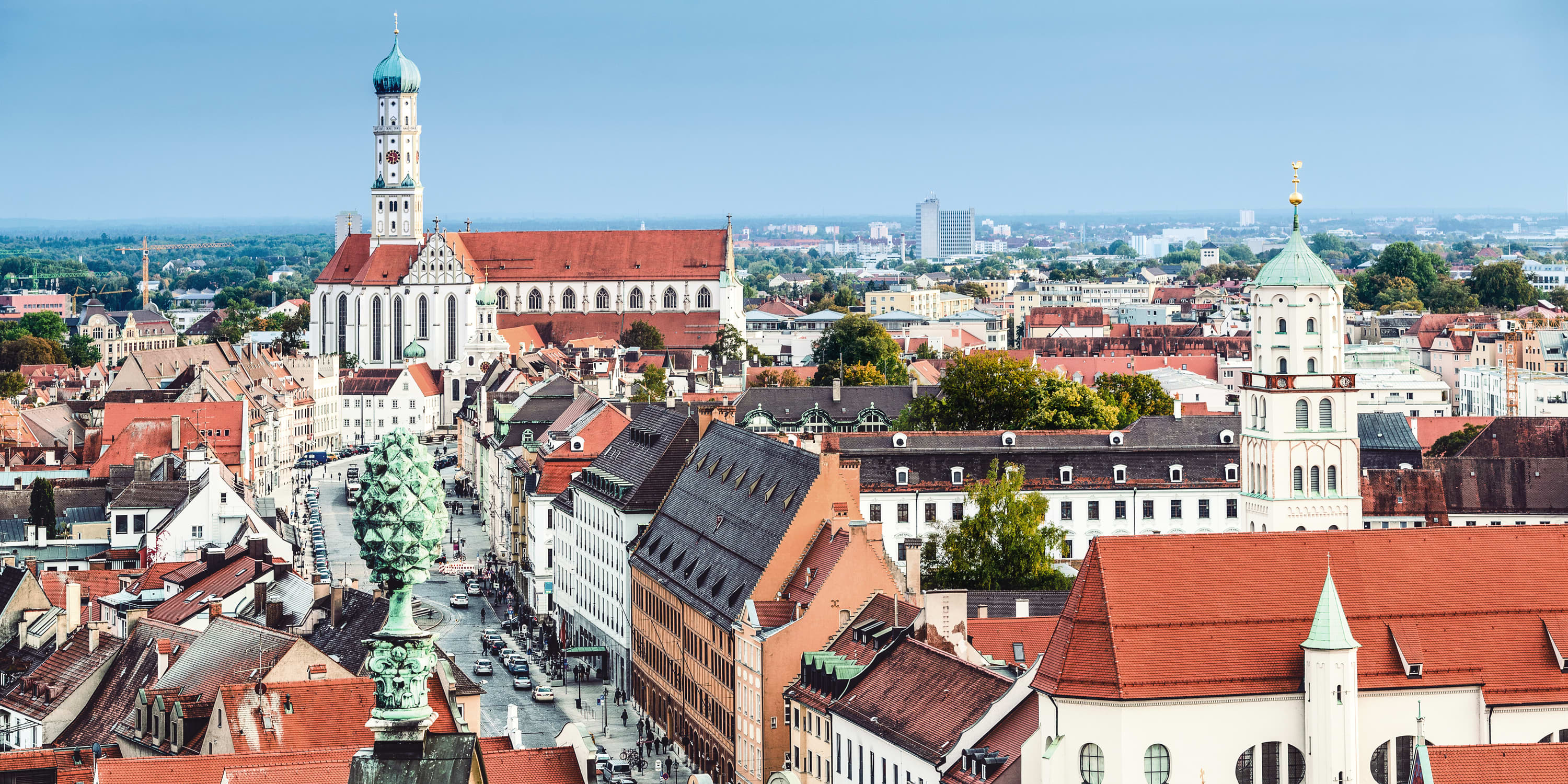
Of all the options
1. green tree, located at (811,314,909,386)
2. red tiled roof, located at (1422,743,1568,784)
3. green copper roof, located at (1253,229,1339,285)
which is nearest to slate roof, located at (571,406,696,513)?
green copper roof, located at (1253,229,1339,285)

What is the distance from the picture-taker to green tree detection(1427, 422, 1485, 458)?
410 feet

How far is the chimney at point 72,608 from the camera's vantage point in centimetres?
7431

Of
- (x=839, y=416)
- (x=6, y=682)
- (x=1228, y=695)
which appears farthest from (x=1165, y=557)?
(x=839, y=416)

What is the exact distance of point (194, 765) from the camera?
4588 centimetres

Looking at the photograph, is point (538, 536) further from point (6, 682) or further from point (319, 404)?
point (319, 404)

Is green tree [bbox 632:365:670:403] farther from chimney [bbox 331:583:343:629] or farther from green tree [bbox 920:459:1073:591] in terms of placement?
chimney [bbox 331:583:343:629]

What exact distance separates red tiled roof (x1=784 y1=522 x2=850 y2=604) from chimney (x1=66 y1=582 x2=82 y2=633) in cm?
2227

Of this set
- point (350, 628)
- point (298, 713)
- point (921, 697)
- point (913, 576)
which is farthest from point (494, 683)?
point (298, 713)

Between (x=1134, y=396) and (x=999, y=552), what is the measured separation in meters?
51.9

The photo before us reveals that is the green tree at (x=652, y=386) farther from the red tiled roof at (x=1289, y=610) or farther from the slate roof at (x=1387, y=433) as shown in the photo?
the red tiled roof at (x=1289, y=610)

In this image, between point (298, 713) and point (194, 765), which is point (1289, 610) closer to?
point (298, 713)

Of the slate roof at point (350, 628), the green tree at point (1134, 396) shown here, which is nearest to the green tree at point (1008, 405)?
the green tree at point (1134, 396)

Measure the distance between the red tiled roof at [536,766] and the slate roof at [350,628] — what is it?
11463mm

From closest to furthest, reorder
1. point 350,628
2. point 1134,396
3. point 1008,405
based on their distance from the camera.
Answer: point 350,628 → point 1008,405 → point 1134,396
